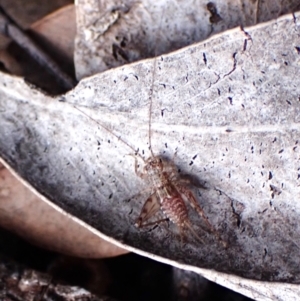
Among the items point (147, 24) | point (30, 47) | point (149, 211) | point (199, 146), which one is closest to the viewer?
point (199, 146)

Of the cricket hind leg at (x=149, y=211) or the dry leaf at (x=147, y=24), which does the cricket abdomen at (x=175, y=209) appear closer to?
the cricket hind leg at (x=149, y=211)

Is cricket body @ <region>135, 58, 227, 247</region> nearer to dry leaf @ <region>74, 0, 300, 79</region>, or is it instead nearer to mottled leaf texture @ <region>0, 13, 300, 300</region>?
mottled leaf texture @ <region>0, 13, 300, 300</region>

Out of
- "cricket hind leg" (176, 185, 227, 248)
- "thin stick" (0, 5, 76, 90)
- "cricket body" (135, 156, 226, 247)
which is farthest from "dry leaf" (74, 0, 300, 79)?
"cricket hind leg" (176, 185, 227, 248)

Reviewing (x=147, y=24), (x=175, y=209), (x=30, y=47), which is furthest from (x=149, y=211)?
(x=30, y=47)

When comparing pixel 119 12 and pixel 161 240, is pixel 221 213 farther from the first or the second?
pixel 119 12

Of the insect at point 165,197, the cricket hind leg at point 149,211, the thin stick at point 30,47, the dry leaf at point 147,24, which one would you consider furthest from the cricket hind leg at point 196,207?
the thin stick at point 30,47

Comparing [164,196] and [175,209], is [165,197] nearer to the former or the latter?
[164,196]

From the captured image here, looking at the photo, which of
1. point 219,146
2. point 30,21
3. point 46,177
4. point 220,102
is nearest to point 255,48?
point 220,102
